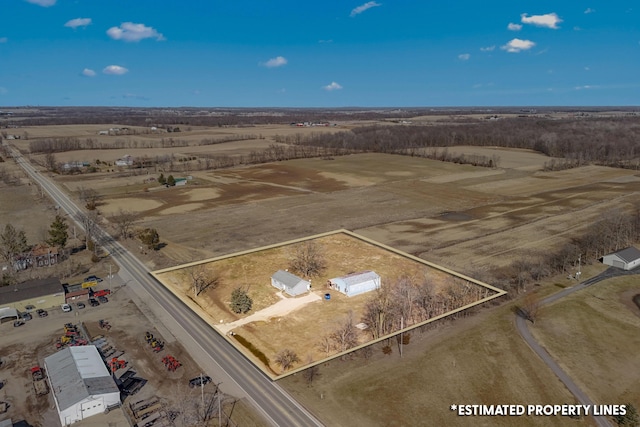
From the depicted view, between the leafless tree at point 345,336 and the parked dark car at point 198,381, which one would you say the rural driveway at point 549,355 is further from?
the parked dark car at point 198,381

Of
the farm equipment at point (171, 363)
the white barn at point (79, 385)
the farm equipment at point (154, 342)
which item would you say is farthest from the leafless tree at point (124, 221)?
the farm equipment at point (171, 363)

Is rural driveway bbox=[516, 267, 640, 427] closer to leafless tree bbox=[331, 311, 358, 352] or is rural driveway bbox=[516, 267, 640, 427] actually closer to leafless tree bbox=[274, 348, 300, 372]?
leafless tree bbox=[331, 311, 358, 352]

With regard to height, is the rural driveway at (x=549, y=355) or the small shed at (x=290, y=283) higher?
the small shed at (x=290, y=283)

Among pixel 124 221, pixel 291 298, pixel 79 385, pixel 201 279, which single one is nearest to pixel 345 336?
pixel 291 298

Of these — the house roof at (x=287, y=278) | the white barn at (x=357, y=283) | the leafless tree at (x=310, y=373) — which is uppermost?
the house roof at (x=287, y=278)

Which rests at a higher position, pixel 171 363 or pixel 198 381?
pixel 171 363

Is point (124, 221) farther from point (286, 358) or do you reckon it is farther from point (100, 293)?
point (286, 358)
